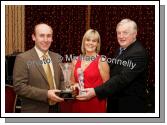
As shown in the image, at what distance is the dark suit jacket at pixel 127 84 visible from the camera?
3.07 meters

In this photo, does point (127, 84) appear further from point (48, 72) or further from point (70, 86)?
point (48, 72)

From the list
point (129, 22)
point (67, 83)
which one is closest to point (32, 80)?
point (67, 83)

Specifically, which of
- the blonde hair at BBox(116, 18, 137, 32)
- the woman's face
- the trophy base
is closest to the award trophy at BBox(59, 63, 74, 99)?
the trophy base

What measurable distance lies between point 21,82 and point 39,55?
26cm

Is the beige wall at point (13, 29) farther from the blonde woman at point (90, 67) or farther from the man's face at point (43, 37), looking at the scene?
the blonde woman at point (90, 67)

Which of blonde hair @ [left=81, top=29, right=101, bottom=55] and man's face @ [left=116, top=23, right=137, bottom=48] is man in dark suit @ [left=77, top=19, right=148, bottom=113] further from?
blonde hair @ [left=81, top=29, right=101, bottom=55]

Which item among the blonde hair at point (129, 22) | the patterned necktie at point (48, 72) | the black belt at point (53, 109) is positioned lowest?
the black belt at point (53, 109)

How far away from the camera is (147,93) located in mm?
3109

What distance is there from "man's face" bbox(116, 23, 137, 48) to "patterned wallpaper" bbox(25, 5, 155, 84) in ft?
0.14

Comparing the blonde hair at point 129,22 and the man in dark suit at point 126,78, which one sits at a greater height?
the blonde hair at point 129,22

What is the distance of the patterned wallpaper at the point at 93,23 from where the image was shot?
122 inches

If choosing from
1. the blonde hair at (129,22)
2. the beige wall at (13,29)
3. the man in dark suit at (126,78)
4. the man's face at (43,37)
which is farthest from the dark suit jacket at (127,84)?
the beige wall at (13,29)

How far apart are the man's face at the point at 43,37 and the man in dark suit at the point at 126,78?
1.65ft

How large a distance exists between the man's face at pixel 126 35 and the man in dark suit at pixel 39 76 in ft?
1.76
